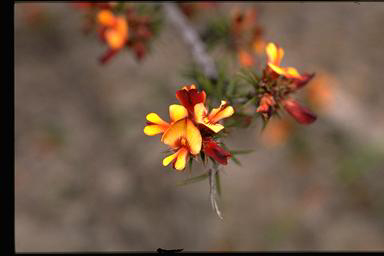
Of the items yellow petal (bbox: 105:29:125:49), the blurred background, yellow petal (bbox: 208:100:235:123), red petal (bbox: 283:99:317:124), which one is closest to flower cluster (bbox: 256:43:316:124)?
red petal (bbox: 283:99:317:124)

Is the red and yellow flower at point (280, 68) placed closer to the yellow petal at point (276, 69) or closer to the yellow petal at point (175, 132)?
the yellow petal at point (276, 69)

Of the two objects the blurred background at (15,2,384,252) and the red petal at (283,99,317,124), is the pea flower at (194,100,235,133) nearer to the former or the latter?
the red petal at (283,99,317,124)

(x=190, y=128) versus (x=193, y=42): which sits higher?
(x=193, y=42)

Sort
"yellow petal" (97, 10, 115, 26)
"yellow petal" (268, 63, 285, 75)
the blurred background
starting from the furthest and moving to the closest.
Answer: the blurred background
"yellow petal" (97, 10, 115, 26)
"yellow petal" (268, 63, 285, 75)

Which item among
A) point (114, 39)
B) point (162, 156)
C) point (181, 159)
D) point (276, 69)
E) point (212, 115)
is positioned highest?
point (114, 39)

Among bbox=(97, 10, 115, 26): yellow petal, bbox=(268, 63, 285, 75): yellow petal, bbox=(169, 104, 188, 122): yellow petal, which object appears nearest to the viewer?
bbox=(169, 104, 188, 122): yellow petal

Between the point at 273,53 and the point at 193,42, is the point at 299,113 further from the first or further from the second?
the point at 193,42

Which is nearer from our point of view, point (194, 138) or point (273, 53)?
point (194, 138)

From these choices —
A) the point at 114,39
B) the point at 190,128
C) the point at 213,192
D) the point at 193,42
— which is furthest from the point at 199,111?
the point at 193,42
